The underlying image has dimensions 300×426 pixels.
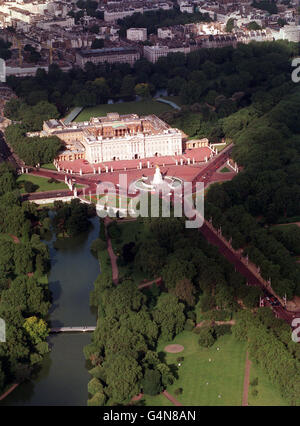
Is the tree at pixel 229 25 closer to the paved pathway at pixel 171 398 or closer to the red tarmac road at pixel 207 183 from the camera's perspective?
the red tarmac road at pixel 207 183

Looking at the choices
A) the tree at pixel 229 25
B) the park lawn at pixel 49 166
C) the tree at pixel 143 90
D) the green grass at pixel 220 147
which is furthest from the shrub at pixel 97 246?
the tree at pixel 229 25

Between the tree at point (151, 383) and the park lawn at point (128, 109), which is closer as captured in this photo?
the tree at point (151, 383)

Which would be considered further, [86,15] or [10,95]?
[86,15]

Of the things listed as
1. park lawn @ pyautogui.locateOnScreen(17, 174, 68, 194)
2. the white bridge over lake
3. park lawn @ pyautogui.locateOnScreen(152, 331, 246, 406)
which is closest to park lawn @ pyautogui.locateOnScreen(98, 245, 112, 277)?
the white bridge over lake

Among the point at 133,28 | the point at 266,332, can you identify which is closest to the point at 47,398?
the point at 266,332

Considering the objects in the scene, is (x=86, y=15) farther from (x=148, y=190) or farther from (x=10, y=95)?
(x=148, y=190)

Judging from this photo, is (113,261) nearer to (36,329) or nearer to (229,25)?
(36,329)
